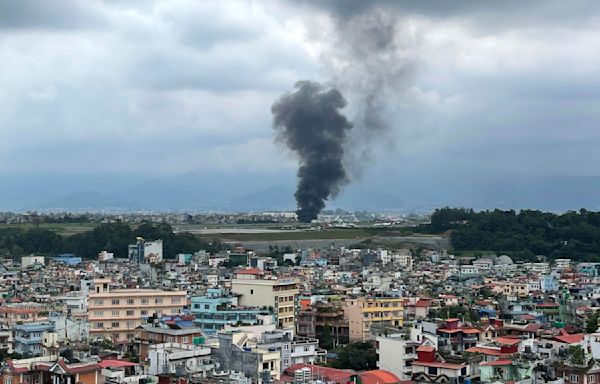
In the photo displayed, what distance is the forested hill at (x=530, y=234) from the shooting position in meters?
89.3

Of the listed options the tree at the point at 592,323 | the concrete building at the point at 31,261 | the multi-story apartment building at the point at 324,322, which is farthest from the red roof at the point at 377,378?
the concrete building at the point at 31,261

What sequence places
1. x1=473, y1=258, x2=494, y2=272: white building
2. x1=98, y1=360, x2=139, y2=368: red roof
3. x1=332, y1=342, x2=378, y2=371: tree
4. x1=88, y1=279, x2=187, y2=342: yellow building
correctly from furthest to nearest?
x1=473, y1=258, x2=494, y2=272: white building
x1=88, y1=279, x2=187, y2=342: yellow building
x1=332, y1=342, x2=378, y2=371: tree
x1=98, y1=360, x2=139, y2=368: red roof

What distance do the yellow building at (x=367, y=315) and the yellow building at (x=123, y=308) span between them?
22.6 ft

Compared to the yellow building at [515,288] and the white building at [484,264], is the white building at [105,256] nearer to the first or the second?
the white building at [484,264]

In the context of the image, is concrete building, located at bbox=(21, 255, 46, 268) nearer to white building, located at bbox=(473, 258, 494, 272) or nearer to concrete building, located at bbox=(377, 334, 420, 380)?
white building, located at bbox=(473, 258, 494, 272)

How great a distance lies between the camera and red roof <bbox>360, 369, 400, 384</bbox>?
2722cm

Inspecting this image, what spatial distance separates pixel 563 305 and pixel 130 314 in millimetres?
19314

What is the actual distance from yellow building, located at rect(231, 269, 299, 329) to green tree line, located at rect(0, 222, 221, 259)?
4411 centimetres

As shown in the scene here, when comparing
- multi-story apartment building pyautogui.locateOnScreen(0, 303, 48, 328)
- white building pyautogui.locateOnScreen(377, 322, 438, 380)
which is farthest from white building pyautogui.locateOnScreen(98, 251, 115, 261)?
white building pyautogui.locateOnScreen(377, 322, 438, 380)

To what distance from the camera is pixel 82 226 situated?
125688 millimetres

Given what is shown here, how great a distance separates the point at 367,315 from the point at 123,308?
9.73 meters

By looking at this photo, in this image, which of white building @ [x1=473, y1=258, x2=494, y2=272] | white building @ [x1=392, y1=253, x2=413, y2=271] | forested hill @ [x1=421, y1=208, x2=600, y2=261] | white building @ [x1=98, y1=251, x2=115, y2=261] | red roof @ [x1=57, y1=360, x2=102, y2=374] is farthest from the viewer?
forested hill @ [x1=421, y1=208, x2=600, y2=261]

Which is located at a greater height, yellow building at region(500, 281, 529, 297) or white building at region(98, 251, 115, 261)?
white building at region(98, 251, 115, 261)

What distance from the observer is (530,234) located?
96250mm
